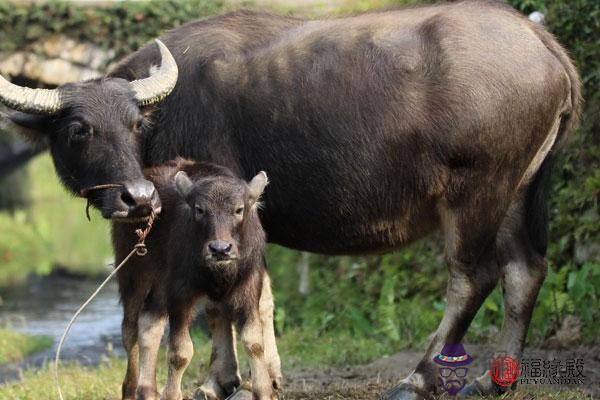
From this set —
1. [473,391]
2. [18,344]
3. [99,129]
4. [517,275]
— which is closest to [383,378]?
[473,391]

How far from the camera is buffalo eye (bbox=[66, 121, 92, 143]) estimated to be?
5.65 m

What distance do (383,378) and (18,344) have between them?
211 inches

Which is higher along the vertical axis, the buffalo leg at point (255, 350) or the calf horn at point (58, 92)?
the calf horn at point (58, 92)

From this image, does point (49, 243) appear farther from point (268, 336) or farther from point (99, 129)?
point (99, 129)

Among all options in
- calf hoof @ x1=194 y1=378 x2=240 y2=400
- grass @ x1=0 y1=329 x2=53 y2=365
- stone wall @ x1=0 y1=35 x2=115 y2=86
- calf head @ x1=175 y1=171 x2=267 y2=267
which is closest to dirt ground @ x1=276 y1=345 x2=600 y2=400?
calf hoof @ x1=194 y1=378 x2=240 y2=400

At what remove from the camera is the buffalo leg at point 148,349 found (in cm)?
546

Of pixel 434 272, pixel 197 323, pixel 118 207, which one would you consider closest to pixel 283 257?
pixel 197 323

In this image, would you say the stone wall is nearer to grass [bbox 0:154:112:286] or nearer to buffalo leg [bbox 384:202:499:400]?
grass [bbox 0:154:112:286]

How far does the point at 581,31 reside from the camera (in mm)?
8648

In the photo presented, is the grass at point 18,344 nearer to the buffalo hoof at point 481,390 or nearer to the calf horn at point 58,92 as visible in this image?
the calf horn at point 58,92

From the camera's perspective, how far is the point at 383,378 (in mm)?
7625

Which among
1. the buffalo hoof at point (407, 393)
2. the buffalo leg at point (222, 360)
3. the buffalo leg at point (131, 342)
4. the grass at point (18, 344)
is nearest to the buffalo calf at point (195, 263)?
the buffalo leg at point (131, 342)

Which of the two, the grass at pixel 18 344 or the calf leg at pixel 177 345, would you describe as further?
the grass at pixel 18 344

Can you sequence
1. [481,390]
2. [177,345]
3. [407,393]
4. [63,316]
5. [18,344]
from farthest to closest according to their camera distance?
1. [63,316]
2. [18,344]
3. [481,390]
4. [407,393]
5. [177,345]
